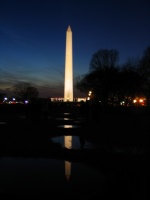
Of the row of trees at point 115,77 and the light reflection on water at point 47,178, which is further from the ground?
the row of trees at point 115,77

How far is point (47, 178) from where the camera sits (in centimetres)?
736

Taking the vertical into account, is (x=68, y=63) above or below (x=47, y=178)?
above

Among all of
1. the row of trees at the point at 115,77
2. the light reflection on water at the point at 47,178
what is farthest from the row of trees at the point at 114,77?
the light reflection on water at the point at 47,178

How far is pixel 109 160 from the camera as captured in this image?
9.65 m

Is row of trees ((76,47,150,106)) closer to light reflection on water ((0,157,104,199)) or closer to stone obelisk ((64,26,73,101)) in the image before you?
stone obelisk ((64,26,73,101))

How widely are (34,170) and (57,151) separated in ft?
10.6

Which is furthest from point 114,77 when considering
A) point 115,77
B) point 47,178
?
point 47,178

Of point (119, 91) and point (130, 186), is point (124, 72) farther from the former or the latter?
point (130, 186)

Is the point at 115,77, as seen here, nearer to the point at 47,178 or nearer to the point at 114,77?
the point at 114,77

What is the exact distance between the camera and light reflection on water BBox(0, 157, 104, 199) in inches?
250

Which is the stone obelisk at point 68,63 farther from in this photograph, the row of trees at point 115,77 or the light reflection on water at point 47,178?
the light reflection on water at point 47,178

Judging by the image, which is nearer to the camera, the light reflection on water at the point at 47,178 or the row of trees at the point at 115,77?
the light reflection on water at the point at 47,178

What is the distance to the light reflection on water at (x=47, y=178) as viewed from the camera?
6344mm

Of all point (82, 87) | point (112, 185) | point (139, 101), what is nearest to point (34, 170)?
point (112, 185)
